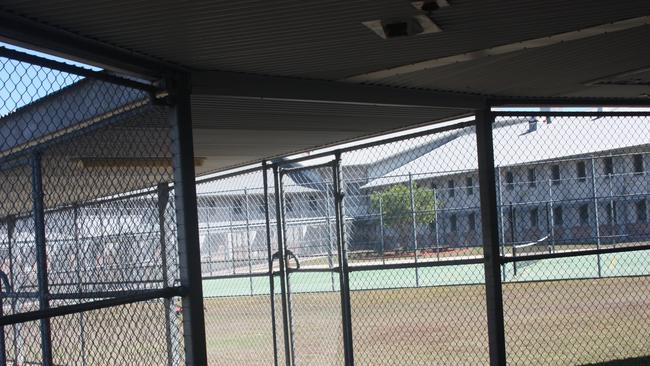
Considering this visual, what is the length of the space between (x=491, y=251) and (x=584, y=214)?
8479 mm

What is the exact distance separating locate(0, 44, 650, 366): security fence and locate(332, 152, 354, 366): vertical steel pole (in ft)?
0.07

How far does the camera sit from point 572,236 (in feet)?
46.6

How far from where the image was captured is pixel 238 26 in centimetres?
397

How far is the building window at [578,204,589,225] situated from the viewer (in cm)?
1362

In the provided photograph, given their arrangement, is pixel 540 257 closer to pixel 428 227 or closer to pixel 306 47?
pixel 306 47

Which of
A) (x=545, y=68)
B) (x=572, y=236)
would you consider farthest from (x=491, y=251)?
(x=572, y=236)

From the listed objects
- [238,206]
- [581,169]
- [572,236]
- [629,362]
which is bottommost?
[629,362]

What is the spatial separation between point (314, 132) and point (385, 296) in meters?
6.86

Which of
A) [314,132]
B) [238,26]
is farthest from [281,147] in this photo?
[238,26]

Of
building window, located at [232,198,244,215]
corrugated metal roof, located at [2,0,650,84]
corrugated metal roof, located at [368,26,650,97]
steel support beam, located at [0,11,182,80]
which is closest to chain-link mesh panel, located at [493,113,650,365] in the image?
corrugated metal roof, located at [368,26,650,97]

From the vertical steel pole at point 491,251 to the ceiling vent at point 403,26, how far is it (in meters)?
2.13

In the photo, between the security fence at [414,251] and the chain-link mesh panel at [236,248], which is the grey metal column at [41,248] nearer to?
the security fence at [414,251]

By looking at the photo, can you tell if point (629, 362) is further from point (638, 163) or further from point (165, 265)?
point (638, 163)

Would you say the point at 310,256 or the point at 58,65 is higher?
the point at 58,65
